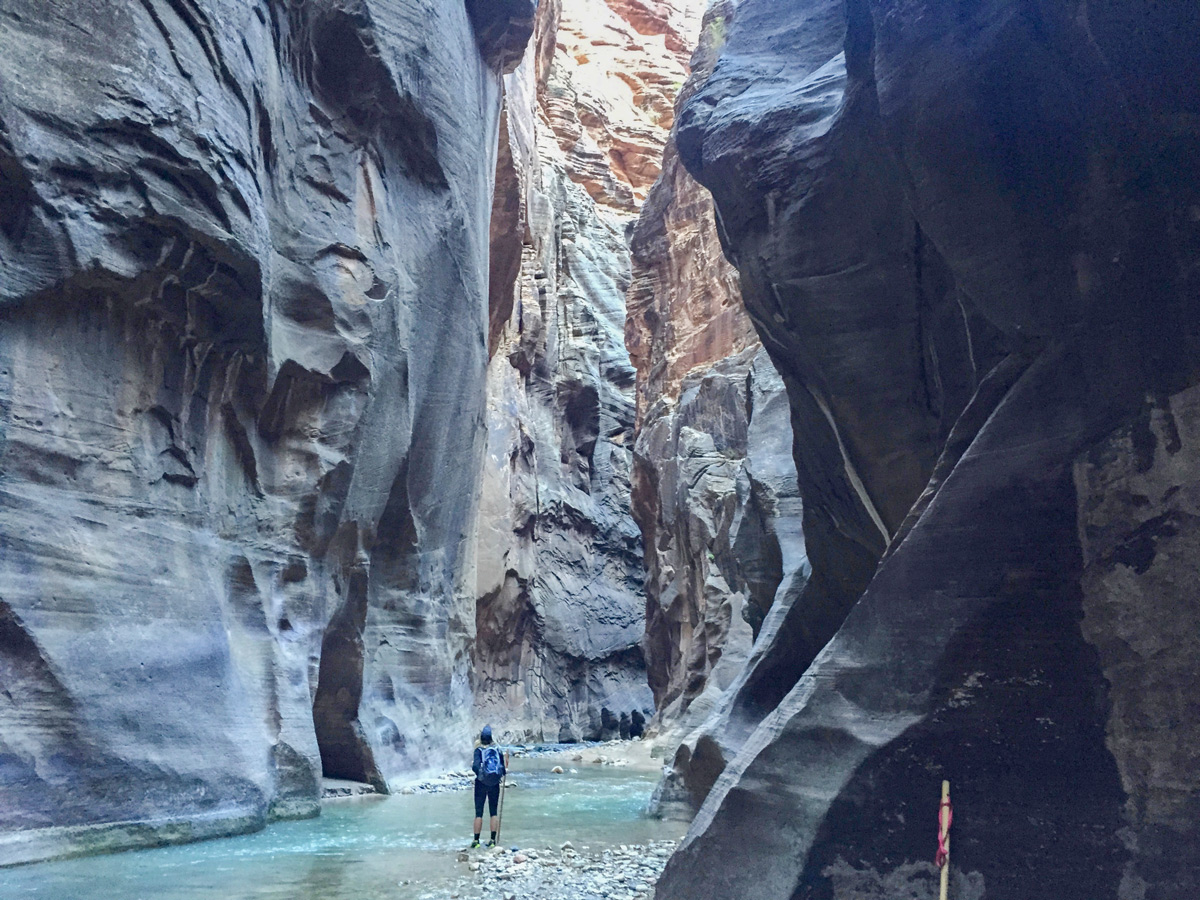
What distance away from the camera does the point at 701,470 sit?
2492cm

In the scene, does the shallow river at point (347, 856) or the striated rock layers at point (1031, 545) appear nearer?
the striated rock layers at point (1031, 545)

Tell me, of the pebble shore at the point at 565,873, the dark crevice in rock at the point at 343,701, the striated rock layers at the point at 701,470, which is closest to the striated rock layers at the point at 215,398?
the dark crevice in rock at the point at 343,701

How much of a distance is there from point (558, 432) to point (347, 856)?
34.0 meters

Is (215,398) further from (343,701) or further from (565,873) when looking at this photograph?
(565,873)

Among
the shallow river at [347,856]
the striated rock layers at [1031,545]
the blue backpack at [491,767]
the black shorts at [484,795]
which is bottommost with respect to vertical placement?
the shallow river at [347,856]

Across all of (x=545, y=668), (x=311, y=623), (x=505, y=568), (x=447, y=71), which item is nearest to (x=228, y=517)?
(x=311, y=623)

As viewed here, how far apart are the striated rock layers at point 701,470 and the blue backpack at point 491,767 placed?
10.9ft

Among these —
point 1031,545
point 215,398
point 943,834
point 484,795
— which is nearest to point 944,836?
point 943,834

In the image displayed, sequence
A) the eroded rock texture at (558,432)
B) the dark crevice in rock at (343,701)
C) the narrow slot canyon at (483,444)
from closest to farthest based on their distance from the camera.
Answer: the narrow slot canyon at (483,444) < the dark crevice in rock at (343,701) < the eroded rock texture at (558,432)

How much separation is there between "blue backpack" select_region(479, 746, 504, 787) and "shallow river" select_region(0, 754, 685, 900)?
2.40ft

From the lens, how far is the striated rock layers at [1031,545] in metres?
4.36

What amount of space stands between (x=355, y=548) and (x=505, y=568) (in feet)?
59.4

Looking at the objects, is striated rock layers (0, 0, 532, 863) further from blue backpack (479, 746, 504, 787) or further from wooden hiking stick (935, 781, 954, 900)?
wooden hiking stick (935, 781, 954, 900)

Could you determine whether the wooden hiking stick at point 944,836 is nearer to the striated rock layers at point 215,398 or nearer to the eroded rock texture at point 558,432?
the striated rock layers at point 215,398
